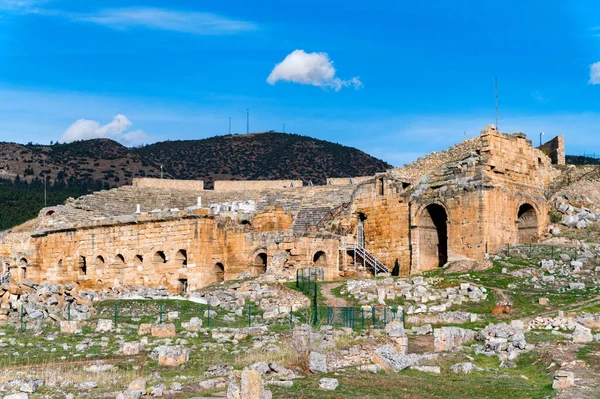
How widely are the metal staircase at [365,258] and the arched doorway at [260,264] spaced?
3.82 meters

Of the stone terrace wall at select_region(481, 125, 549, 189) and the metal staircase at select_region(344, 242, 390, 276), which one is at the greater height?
the stone terrace wall at select_region(481, 125, 549, 189)

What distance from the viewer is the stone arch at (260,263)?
3778 centimetres

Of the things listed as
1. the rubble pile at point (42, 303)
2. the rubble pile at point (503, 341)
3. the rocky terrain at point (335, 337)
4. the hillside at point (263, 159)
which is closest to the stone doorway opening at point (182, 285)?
the rocky terrain at point (335, 337)

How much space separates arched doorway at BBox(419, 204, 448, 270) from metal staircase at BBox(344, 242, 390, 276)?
196 centimetres

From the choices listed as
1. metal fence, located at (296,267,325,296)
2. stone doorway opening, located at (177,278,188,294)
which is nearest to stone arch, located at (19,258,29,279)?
stone doorway opening, located at (177,278,188,294)

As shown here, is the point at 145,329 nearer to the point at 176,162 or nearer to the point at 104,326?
the point at 104,326

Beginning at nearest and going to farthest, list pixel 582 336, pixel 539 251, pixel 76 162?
pixel 582 336
pixel 539 251
pixel 76 162

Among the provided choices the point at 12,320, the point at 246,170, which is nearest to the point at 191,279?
the point at 12,320

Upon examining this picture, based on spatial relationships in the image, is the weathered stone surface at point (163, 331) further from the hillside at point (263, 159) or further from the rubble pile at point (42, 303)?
the hillside at point (263, 159)

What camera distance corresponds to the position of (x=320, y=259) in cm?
3688

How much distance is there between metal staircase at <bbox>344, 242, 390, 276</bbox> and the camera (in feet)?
121

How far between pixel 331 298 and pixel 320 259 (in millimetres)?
8256

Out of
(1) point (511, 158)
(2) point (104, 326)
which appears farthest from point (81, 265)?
(1) point (511, 158)

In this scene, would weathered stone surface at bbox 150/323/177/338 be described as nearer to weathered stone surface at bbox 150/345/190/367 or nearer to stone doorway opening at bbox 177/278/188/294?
weathered stone surface at bbox 150/345/190/367
